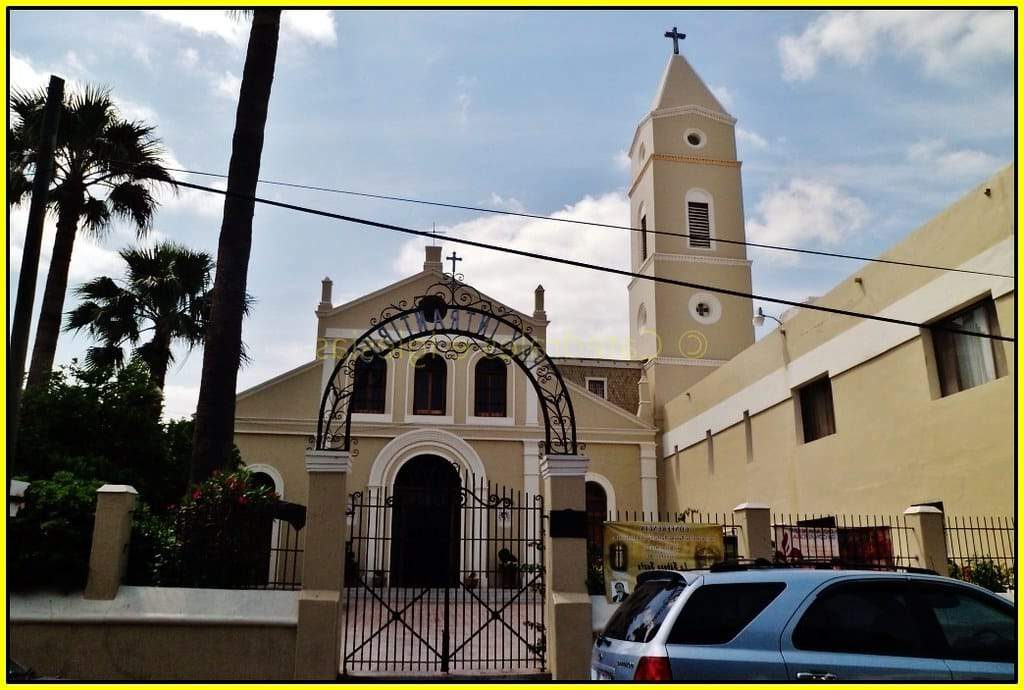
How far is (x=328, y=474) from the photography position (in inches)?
376

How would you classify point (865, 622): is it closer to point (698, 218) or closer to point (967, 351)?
point (967, 351)

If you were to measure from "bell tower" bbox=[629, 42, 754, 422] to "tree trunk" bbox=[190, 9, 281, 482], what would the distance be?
1648cm

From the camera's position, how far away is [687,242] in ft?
91.6

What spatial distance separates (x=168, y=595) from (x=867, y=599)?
7.37 m

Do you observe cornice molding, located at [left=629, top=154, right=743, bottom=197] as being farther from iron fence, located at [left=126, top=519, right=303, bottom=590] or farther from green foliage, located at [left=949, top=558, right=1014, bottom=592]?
iron fence, located at [left=126, top=519, right=303, bottom=590]

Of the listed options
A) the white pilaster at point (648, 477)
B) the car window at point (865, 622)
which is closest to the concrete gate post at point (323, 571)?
the car window at point (865, 622)

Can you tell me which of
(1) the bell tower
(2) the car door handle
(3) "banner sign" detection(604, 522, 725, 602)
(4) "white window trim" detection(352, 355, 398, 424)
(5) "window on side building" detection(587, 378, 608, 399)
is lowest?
(2) the car door handle

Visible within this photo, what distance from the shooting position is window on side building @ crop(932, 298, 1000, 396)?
12094 mm

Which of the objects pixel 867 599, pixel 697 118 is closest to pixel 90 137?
pixel 867 599

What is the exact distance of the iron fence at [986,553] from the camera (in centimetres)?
1104

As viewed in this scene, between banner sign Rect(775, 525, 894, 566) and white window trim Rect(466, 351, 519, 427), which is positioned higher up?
white window trim Rect(466, 351, 519, 427)

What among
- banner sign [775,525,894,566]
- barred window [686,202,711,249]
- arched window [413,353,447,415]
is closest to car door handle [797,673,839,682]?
banner sign [775,525,894,566]

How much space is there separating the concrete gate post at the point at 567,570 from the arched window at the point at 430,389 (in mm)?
12743

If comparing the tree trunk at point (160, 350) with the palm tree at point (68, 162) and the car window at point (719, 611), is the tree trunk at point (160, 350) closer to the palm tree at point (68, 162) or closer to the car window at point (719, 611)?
the palm tree at point (68, 162)
